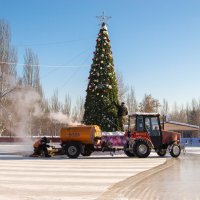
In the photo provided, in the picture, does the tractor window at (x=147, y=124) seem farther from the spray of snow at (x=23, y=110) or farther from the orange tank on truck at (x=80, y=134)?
the spray of snow at (x=23, y=110)

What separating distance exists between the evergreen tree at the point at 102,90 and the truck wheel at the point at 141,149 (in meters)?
5.75

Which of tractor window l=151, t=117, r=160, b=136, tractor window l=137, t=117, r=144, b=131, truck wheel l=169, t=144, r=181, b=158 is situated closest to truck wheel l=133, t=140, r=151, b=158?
tractor window l=137, t=117, r=144, b=131

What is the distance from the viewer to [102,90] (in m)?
28.3

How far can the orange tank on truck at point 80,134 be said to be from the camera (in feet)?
74.9

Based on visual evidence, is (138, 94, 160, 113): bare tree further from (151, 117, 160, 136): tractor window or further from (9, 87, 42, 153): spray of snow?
(151, 117, 160, 136): tractor window

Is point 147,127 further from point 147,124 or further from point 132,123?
point 132,123

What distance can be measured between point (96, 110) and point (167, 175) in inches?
586

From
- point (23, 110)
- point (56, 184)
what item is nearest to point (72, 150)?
point (56, 184)

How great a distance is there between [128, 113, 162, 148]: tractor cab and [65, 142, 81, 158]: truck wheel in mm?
3143

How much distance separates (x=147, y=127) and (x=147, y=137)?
58 centimetres

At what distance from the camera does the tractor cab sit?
22641mm

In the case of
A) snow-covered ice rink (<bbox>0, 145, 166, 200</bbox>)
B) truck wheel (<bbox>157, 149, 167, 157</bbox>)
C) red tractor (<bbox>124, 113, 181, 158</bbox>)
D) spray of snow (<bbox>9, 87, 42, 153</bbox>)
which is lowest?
snow-covered ice rink (<bbox>0, 145, 166, 200</bbox>)

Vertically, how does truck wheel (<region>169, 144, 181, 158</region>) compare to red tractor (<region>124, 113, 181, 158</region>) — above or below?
below

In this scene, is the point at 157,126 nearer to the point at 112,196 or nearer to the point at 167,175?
the point at 167,175
